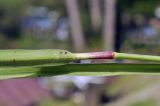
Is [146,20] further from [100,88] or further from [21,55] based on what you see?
[21,55]

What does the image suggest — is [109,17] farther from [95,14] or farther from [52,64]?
[52,64]

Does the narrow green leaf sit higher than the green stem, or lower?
lower

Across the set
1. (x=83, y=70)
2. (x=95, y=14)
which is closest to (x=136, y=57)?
(x=83, y=70)

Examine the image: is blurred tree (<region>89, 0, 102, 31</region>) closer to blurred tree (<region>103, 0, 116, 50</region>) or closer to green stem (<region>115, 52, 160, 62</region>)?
blurred tree (<region>103, 0, 116, 50</region>)

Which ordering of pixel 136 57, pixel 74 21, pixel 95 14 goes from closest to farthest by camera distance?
pixel 136 57, pixel 74 21, pixel 95 14

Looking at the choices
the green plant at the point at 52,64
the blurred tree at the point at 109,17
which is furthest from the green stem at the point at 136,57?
the blurred tree at the point at 109,17

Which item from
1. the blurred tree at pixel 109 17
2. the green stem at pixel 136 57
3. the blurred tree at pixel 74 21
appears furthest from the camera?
the blurred tree at pixel 74 21

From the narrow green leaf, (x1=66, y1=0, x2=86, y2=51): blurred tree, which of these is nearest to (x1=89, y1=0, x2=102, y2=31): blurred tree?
(x1=66, y1=0, x2=86, y2=51): blurred tree

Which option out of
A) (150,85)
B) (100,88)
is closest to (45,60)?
(150,85)

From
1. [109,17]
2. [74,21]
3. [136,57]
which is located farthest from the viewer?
[74,21]

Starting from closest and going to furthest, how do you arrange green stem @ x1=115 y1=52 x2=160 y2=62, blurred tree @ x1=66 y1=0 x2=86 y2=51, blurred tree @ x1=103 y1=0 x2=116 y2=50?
green stem @ x1=115 y1=52 x2=160 y2=62
blurred tree @ x1=103 y1=0 x2=116 y2=50
blurred tree @ x1=66 y1=0 x2=86 y2=51

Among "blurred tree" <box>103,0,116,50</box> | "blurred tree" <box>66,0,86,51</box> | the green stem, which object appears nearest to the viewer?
the green stem

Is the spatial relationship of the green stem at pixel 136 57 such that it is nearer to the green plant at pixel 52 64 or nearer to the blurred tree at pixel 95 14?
the green plant at pixel 52 64
